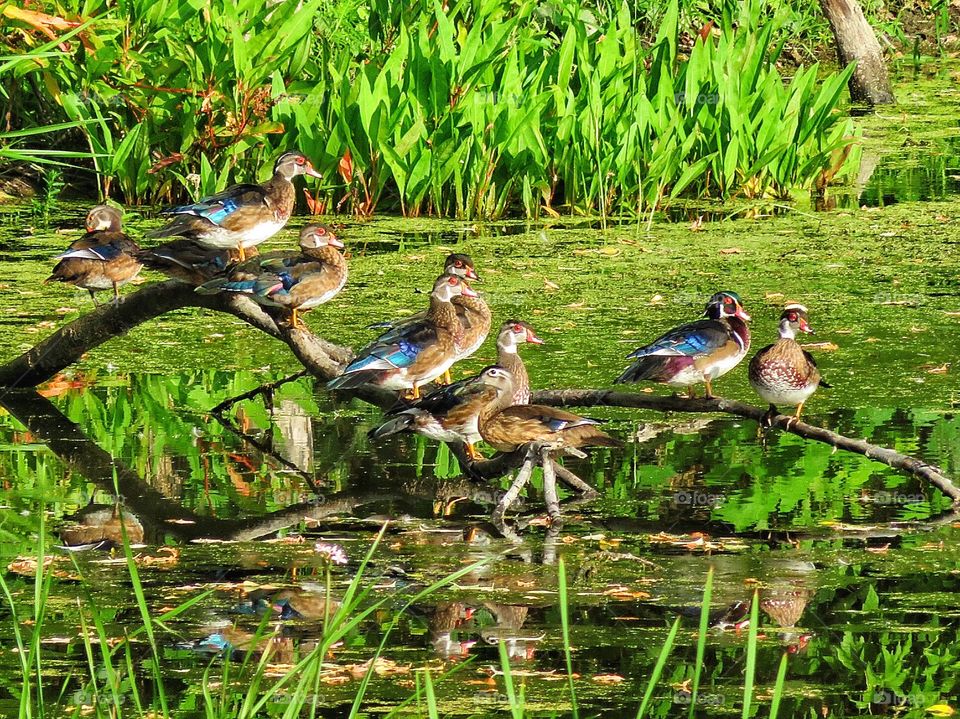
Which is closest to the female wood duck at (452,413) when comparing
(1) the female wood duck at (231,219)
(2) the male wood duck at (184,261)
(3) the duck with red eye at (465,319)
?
(3) the duck with red eye at (465,319)

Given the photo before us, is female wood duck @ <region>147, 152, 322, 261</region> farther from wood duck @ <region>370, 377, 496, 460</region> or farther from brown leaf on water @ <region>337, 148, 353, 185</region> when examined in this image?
brown leaf on water @ <region>337, 148, 353, 185</region>

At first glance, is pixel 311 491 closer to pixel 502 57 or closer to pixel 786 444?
pixel 786 444

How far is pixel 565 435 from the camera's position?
17.3 ft

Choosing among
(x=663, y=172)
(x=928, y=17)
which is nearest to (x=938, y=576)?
(x=663, y=172)

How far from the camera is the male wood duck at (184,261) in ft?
21.0

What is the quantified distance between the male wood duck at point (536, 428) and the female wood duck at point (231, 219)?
169 centimetres

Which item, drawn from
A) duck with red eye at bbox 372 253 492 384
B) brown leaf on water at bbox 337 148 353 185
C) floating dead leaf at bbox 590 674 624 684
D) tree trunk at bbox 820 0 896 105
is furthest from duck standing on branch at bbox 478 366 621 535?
tree trunk at bbox 820 0 896 105

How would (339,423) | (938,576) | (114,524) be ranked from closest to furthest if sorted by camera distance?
1. (938,576)
2. (114,524)
3. (339,423)

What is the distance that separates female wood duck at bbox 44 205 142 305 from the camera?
7051mm

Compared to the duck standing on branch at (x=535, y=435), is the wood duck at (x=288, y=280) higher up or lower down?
higher up

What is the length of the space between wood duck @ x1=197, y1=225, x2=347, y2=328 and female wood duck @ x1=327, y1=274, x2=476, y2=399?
1.62 ft

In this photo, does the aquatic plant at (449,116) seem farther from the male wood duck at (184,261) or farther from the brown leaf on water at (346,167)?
the male wood duck at (184,261)

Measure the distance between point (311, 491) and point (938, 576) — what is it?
2217mm

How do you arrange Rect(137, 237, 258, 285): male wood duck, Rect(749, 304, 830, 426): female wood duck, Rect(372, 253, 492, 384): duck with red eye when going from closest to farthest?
Rect(749, 304, 830, 426): female wood duck, Rect(372, 253, 492, 384): duck with red eye, Rect(137, 237, 258, 285): male wood duck
